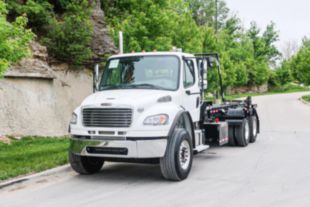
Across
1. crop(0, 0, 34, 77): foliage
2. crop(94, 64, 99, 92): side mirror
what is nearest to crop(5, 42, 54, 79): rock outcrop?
crop(0, 0, 34, 77): foliage

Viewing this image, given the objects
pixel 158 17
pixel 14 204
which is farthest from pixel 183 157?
pixel 158 17

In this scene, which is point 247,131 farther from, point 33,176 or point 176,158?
point 33,176

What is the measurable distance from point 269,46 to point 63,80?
216ft

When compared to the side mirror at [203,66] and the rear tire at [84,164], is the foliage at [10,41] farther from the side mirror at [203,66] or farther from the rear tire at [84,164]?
the side mirror at [203,66]

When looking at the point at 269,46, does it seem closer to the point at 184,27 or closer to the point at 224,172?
the point at 184,27

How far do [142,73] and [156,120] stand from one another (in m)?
1.59

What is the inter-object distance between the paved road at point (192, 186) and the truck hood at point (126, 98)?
4.96 ft

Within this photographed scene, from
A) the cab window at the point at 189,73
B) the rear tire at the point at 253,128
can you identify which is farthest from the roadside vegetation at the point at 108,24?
the rear tire at the point at 253,128

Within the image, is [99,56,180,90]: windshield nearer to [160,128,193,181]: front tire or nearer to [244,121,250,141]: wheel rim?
[160,128,193,181]: front tire

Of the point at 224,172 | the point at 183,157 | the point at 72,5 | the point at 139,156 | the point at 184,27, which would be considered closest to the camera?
the point at 139,156

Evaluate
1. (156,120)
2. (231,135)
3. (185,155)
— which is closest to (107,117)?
(156,120)

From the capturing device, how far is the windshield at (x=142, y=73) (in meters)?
8.44

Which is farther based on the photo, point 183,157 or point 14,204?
point 183,157

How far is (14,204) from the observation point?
638 centimetres
